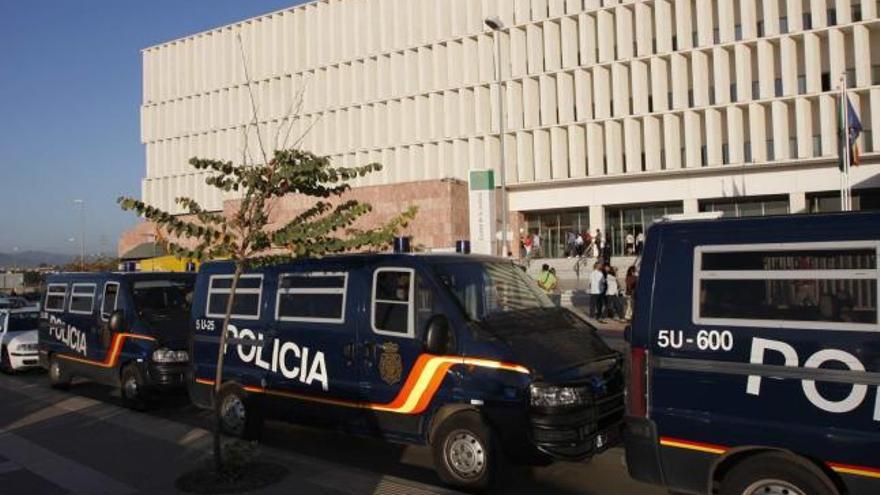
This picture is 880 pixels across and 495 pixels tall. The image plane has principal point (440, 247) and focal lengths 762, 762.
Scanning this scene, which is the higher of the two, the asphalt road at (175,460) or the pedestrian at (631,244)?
the pedestrian at (631,244)

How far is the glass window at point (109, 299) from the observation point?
12.1 m

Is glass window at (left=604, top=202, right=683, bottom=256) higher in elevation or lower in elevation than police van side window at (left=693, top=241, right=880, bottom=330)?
higher

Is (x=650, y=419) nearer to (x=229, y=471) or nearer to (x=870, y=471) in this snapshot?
(x=870, y=471)

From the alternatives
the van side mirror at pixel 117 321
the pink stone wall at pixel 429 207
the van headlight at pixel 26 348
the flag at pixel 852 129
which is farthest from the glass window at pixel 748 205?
the van side mirror at pixel 117 321

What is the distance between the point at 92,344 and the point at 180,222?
6.82 meters

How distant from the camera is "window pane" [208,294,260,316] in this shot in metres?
8.72

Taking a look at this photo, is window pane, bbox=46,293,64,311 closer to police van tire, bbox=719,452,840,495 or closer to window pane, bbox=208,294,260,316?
window pane, bbox=208,294,260,316

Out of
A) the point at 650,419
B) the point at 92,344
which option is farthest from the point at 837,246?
the point at 92,344

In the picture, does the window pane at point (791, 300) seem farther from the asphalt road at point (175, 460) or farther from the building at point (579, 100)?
the building at point (579, 100)

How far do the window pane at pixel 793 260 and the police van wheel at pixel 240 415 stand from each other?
5.49 meters

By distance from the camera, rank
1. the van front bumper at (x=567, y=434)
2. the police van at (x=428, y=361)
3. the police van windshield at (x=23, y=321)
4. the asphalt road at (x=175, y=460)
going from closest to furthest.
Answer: the van front bumper at (x=567, y=434) < the police van at (x=428, y=361) < the asphalt road at (x=175, y=460) < the police van windshield at (x=23, y=321)

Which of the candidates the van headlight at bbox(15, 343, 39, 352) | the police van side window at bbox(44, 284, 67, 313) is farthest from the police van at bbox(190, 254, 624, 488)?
the van headlight at bbox(15, 343, 39, 352)

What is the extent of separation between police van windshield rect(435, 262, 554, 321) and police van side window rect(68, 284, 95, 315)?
7865 mm

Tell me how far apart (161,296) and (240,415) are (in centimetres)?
423
